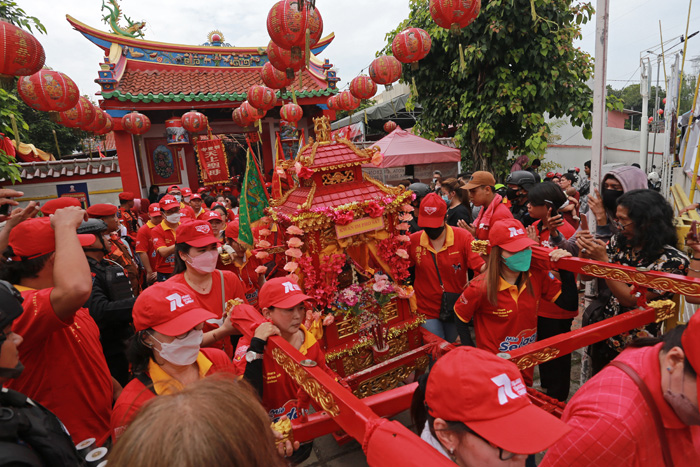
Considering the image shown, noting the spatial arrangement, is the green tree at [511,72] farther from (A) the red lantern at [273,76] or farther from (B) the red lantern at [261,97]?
(B) the red lantern at [261,97]

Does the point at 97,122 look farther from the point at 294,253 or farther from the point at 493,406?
the point at 493,406

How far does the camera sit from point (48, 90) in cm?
681

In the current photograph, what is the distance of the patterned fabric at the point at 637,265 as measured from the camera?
2.32 m

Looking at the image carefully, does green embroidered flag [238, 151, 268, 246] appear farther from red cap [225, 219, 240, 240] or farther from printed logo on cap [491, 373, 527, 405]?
printed logo on cap [491, 373, 527, 405]

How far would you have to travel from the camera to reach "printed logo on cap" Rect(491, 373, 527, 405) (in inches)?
42.2

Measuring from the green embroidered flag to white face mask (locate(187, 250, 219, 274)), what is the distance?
949mm

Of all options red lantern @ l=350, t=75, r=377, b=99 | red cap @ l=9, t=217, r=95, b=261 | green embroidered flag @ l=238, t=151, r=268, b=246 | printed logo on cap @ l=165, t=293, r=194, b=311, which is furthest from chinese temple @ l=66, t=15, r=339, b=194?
printed logo on cap @ l=165, t=293, r=194, b=311

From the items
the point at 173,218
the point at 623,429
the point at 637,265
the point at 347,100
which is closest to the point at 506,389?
the point at 623,429

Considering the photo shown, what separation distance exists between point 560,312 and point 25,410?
135 inches

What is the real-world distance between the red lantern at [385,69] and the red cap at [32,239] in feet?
23.2

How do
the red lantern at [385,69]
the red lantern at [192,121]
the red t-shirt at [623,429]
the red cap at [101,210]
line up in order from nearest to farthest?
the red t-shirt at [623,429]
the red cap at [101,210]
the red lantern at [385,69]
the red lantern at [192,121]

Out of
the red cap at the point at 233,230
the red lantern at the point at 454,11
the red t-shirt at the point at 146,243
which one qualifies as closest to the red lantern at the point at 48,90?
the red t-shirt at the point at 146,243

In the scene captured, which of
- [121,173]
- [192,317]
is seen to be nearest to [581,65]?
[192,317]

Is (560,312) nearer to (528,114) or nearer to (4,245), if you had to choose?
(4,245)
